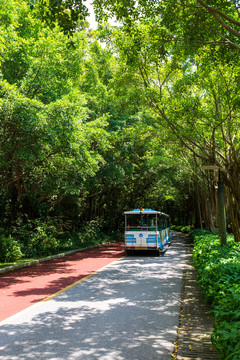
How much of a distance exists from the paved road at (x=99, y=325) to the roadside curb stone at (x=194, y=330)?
17 cm

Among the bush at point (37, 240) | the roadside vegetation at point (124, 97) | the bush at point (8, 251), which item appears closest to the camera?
the roadside vegetation at point (124, 97)

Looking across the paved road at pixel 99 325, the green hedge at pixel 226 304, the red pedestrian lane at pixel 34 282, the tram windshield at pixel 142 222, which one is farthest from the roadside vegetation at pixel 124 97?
the tram windshield at pixel 142 222

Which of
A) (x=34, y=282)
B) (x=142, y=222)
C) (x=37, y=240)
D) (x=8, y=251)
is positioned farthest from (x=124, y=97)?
(x=37, y=240)

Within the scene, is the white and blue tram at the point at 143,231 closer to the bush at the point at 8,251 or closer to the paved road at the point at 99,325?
the bush at the point at 8,251

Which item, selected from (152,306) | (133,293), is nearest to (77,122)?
(133,293)

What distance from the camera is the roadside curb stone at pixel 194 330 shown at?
431 centimetres

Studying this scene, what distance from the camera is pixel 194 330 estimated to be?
527 cm

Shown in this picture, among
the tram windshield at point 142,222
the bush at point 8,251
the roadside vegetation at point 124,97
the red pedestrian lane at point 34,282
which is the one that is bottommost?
the red pedestrian lane at point 34,282

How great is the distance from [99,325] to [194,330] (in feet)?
5.48

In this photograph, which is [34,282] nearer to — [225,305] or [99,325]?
[99,325]

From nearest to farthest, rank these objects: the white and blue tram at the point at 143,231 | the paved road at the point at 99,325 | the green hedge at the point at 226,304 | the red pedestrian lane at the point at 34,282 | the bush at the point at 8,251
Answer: the green hedge at the point at 226,304, the paved road at the point at 99,325, the red pedestrian lane at the point at 34,282, the bush at the point at 8,251, the white and blue tram at the point at 143,231

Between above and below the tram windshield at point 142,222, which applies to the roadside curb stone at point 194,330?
below

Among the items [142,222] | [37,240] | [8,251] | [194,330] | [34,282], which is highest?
[142,222]

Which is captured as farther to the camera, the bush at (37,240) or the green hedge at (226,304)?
the bush at (37,240)
